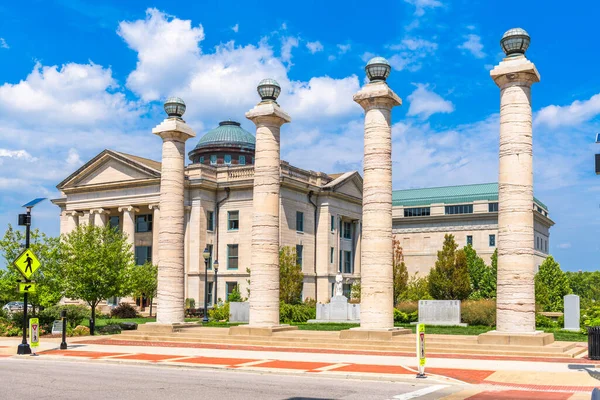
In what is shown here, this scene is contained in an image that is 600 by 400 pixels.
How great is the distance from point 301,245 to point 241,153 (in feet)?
54.7

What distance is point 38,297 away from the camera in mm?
35156

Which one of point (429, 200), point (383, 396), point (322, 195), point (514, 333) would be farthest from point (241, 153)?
point (383, 396)

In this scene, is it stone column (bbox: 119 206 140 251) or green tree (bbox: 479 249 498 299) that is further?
green tree (bbox: 479 249 498 299)

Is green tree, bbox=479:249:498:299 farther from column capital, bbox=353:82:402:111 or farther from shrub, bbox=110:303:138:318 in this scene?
column capital, bbox=353:82:402:111

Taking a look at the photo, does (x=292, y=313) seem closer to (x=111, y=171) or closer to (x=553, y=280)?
(x=111, y=171)

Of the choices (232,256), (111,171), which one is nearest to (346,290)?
(232,256)

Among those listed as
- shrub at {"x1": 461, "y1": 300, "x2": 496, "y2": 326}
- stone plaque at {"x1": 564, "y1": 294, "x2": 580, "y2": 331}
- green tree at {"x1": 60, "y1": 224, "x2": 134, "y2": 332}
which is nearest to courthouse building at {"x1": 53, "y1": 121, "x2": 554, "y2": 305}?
green tree at {"x1": 60, "y1": 224, "x2": 134, "y2": 332}

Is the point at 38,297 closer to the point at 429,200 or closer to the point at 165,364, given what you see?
the point at 165,364

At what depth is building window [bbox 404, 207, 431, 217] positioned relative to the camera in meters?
104

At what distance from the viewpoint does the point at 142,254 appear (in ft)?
219

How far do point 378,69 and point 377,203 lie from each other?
5218 millimetres

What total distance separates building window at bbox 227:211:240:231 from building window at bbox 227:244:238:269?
1.67 meters

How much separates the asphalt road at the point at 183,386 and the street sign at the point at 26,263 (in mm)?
5942

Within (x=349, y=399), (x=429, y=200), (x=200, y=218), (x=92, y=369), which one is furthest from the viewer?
(x=429, y=200)
